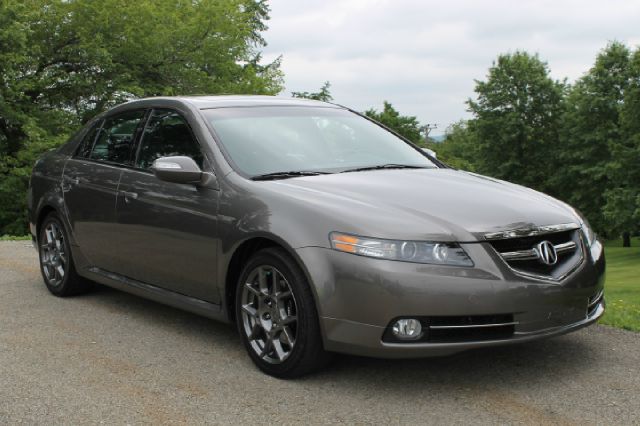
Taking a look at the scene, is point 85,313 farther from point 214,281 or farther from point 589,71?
point 589,71

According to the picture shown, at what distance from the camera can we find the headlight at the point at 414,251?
3979 millimetres

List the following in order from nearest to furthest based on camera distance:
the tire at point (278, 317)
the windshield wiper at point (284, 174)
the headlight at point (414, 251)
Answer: the headlight at point (414, 251) → the tire at point (278, 317) → the windshield wiper at point (284, 174)

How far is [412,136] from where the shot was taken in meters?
41.0

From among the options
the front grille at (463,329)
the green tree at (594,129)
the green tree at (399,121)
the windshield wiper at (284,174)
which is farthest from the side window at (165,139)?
the green tree at (594,129)

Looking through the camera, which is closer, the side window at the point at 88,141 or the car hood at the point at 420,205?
the car hood at the point at 420,205

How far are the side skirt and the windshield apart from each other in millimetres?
873

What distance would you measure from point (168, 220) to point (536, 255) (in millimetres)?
2344

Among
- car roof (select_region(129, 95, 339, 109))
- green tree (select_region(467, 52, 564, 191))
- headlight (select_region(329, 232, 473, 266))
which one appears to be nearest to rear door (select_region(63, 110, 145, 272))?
car roof (select_region(129, 95, 339, 109))

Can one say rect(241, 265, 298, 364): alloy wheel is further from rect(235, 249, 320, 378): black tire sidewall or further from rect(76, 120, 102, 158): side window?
rect(76, 120, 102, 158): side window

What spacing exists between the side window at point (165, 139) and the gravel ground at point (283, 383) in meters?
1.22

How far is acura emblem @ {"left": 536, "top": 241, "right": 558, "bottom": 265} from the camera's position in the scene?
13.6 ft

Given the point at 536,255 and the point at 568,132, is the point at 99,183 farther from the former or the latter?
the point at 568,132

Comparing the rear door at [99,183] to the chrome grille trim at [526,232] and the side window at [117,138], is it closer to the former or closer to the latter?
the side window at [117,138]

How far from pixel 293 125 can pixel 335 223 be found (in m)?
1.49
